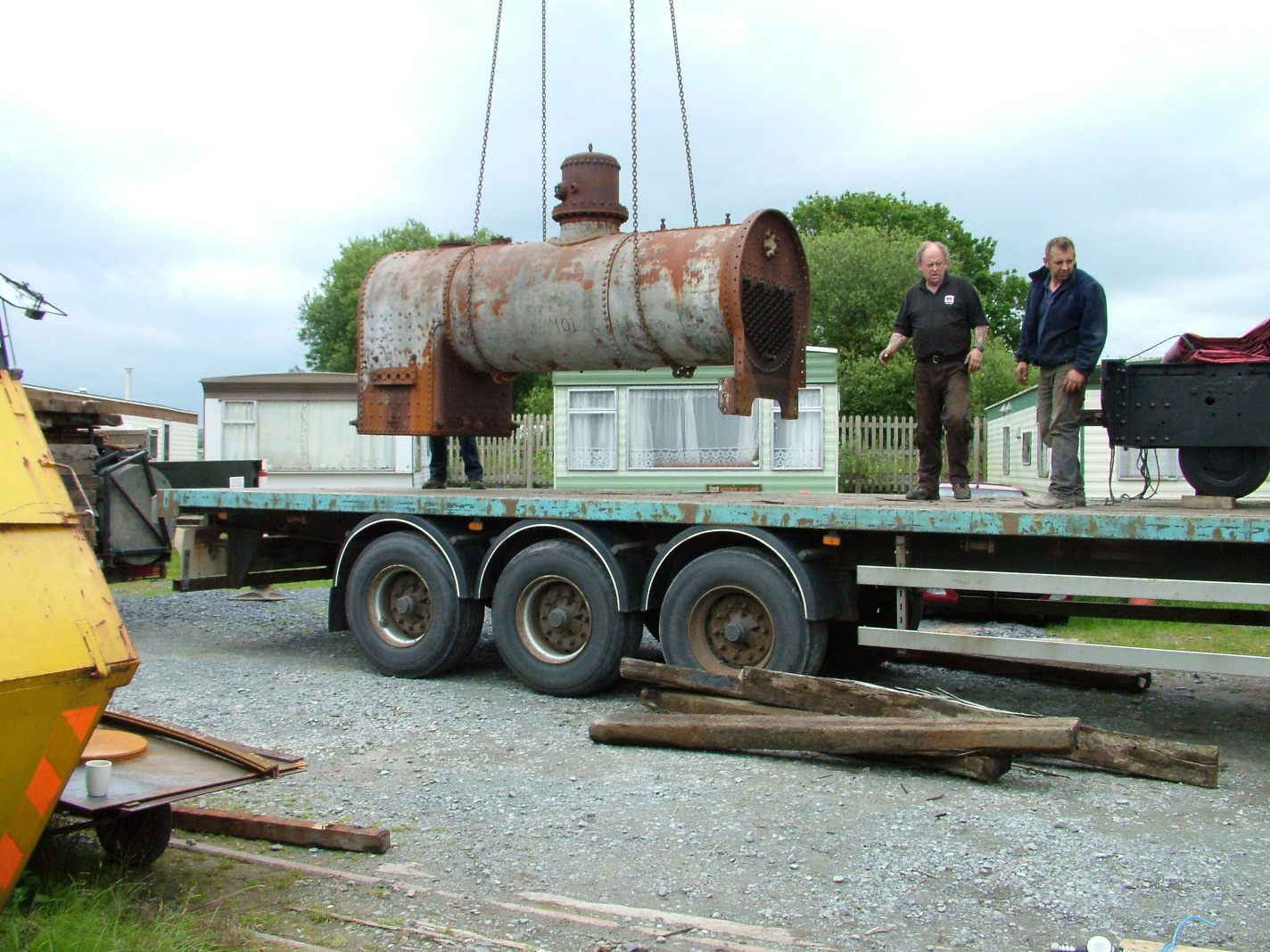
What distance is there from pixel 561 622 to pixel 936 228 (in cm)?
4684

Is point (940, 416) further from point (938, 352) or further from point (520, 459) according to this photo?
point (520, 459)

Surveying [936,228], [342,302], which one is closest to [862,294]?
[936,228]

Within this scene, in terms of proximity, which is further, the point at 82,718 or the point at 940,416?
the point at 940,416

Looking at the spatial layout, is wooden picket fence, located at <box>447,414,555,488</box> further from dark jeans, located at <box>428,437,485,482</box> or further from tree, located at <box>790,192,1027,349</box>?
tree, located at <box>790,192,1027,349</box>

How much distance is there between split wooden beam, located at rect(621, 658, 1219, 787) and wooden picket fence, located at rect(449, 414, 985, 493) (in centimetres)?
1520

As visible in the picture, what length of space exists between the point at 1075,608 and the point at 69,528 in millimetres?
5819

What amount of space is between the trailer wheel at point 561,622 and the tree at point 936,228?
43.3 metres

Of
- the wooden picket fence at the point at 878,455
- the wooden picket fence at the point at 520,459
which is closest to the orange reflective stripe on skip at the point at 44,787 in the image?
the wooden picket fence at the point at 878,455

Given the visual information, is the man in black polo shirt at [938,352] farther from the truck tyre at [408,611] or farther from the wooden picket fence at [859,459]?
the wooden picket fence at [859,459]

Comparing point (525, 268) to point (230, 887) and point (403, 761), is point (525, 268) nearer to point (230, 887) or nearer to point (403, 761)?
point (403, 761)

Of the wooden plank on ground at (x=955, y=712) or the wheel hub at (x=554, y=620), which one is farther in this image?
the wheel hub at (x=554, y=620)

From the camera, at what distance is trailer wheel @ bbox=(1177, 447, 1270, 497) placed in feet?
22.3

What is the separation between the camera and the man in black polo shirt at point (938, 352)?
7.80 meters

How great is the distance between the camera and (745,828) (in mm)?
5168
